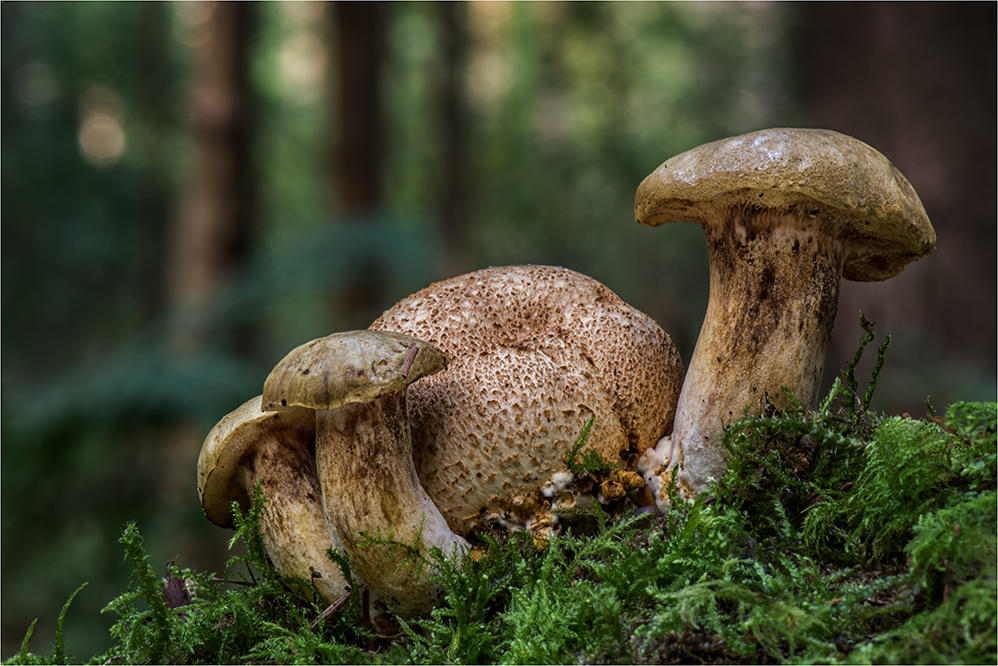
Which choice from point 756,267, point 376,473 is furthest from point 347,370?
point 756,267

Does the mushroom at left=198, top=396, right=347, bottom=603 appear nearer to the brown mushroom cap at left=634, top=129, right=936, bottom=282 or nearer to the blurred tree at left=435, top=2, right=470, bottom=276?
the brown mushroom cap at left=634, top=129, right=936, bottom=282

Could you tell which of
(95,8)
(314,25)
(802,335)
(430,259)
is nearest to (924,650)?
(802,335)

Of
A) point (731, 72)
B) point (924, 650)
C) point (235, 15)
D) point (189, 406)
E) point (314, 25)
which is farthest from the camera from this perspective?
point (314, 25)

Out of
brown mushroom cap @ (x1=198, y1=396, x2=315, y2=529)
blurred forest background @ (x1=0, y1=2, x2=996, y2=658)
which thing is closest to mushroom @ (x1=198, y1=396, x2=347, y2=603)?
brown mushroom cap @ (x1=198, y1=396, x2=315, y2=529)

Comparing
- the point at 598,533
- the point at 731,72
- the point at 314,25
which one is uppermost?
the point at 314,25

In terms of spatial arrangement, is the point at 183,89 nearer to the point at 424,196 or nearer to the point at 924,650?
the point at 424,196

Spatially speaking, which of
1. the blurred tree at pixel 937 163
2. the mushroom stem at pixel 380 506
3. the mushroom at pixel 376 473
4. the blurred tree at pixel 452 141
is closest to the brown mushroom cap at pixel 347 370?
the mushroom at pixel 376 473

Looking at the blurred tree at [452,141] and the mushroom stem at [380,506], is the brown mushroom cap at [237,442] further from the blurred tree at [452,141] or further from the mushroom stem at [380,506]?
the blurred tree at [452,141]
